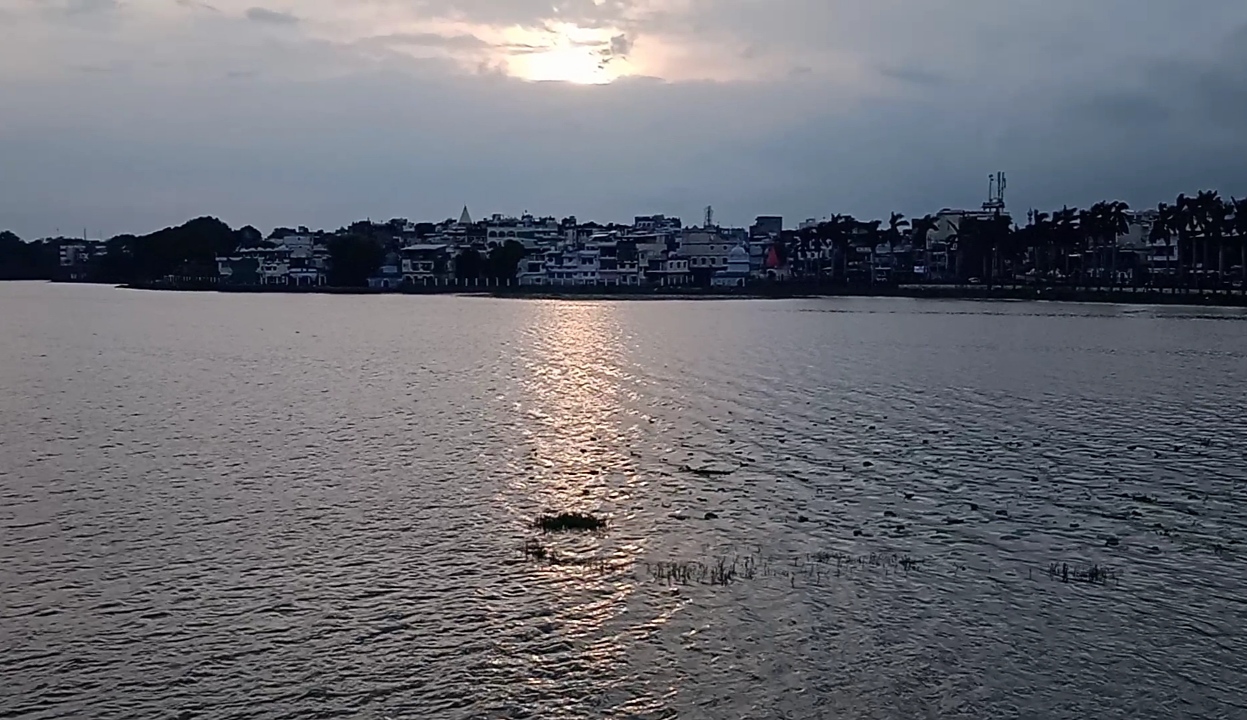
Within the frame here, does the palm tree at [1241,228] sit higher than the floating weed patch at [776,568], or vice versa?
the palm tree at [1241,228]

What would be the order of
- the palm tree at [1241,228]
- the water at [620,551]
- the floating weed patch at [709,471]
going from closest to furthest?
1. the water at [620,551]
2. the floating weed patch at [709,471]
3. the palm tree at [1241,228]

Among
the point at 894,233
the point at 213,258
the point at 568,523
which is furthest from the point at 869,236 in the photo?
the point at 568,523

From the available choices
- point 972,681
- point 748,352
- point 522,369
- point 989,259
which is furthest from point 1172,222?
point 972,681

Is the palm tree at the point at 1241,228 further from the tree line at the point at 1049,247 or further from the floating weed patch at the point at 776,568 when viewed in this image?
the floating weed patch at the point at 776,568

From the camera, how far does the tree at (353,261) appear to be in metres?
154

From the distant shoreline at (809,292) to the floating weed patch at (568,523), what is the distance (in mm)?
93240

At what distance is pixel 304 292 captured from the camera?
15912 centimetres

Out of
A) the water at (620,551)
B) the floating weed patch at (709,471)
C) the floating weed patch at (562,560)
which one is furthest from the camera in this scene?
the floating weed patch at (709,471)

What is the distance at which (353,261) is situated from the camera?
154250 mm

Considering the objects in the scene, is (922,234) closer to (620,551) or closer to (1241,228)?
(1241,228)

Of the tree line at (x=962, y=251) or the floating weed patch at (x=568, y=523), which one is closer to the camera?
the floating weed patch at (x=568, y=523)

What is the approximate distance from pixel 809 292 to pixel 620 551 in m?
124

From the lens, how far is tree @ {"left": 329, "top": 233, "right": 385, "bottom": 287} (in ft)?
505

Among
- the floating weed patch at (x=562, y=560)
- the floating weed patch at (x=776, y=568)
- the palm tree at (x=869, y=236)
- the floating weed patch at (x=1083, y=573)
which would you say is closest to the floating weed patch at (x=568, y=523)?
the floating weed patch at (x=562, y=560)
